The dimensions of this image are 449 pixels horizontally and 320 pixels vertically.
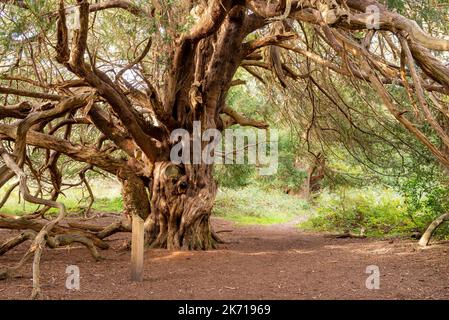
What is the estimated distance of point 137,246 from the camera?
495cm

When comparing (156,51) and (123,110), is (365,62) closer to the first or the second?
(156,51)

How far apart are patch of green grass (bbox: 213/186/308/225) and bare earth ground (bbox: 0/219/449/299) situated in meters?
10.5

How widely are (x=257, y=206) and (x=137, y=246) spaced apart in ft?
54.1

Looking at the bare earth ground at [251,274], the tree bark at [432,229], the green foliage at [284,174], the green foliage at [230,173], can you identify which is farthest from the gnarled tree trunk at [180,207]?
the green foliage at [284,174]

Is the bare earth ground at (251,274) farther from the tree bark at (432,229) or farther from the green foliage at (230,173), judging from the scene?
the green foliage at (230,173)

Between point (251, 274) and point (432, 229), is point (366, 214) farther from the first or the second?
point (251, 274)

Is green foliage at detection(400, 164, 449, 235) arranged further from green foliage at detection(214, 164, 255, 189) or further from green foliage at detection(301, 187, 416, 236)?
green foliage at detection(214, 164, 255, 189)

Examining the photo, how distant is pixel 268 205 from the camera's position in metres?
22.0

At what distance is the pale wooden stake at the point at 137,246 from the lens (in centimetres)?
495

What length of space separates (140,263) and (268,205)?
56.6 ft

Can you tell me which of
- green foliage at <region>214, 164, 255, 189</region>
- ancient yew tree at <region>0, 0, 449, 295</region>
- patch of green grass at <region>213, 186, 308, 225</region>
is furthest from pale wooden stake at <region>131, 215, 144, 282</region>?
patch of green grass at <region>213, 186, 308, 225</region>

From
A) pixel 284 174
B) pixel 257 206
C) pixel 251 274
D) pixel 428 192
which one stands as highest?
pixel 284 174

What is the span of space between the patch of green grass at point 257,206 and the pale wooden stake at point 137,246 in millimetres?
12592

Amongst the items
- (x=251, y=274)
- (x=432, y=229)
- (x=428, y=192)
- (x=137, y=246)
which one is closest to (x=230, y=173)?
(x=428, y=192)
